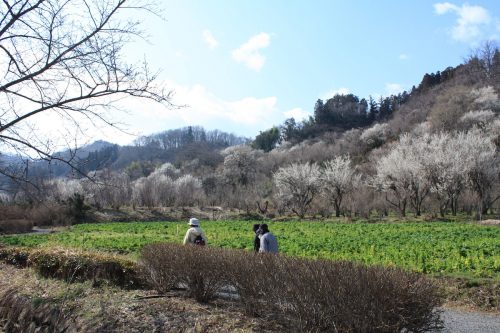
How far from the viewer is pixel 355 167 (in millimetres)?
68125

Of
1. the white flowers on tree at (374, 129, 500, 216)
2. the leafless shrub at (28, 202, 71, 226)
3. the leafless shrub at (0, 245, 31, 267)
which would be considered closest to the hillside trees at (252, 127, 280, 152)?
the white flowers on tree at (374, 129, 500, 216)

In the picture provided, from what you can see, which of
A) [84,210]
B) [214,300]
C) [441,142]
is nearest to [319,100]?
[441,142]

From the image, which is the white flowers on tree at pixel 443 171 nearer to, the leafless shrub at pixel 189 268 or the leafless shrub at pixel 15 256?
the leafless shrub at pixel 15 256

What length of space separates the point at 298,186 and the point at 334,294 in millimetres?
50227

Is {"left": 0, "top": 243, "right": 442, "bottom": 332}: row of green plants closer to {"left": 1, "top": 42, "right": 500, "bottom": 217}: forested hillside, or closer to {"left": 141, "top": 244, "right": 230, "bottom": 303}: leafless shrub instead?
{"left": 141, "top": 244, "right": 230, "bottom": 303}: leafless shrub

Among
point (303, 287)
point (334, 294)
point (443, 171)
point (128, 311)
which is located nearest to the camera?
point (334, 294)

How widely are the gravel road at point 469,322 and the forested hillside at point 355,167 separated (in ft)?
24.6

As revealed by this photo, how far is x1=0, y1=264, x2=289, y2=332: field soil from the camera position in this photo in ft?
25.5

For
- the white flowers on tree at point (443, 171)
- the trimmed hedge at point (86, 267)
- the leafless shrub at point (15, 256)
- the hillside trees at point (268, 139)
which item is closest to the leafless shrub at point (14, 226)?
the leafless shrub at point (15, 256)

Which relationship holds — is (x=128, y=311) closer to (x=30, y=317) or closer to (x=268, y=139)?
(x=30, y=317)

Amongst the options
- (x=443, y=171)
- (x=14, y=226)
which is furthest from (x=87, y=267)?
(x=443, y=171)

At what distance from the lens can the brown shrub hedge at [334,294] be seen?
594 centimetres

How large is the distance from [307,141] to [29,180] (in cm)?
10272

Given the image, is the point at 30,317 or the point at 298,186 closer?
the point at 30,317
